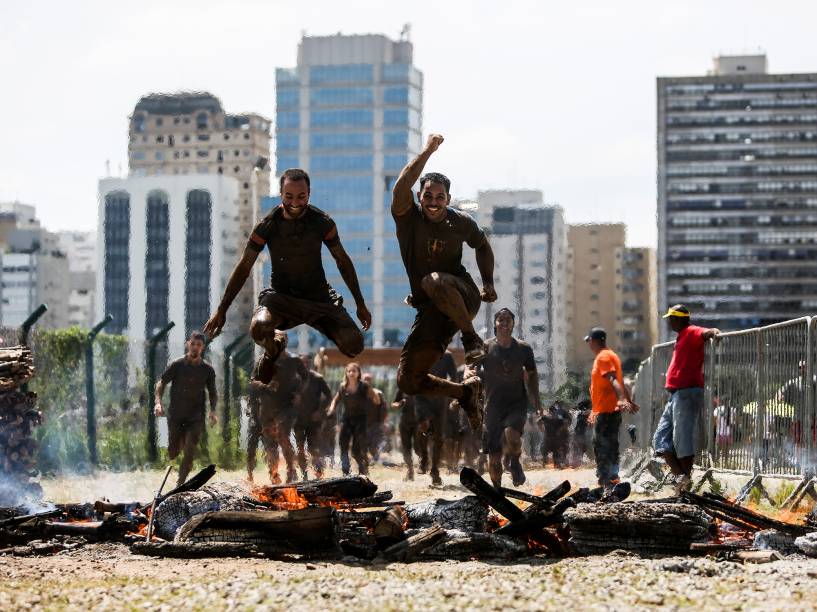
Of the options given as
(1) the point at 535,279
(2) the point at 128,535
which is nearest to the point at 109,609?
(2) the point at 128,535

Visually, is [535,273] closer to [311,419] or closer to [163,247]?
[163,247]

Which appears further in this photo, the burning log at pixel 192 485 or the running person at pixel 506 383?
the running person at pixel 506 383

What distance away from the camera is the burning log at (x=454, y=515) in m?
11.3

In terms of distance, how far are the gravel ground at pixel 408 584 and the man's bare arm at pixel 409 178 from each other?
2.72 metres

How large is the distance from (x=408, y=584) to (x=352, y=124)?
623 ft

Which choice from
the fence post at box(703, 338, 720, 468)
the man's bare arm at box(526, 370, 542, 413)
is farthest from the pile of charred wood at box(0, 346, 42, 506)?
the fence post at box(703, 338, 720, 468)

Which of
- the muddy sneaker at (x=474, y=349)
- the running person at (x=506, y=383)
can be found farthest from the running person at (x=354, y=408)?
the muddy sneaker at (x=474, y=349)

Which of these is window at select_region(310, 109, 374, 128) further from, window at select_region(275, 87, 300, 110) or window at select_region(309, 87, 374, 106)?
window at select_region(275, 87, 300, 110)

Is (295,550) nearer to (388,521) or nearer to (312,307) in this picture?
(388,521)

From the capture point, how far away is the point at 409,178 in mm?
11391

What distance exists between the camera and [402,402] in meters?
23.0

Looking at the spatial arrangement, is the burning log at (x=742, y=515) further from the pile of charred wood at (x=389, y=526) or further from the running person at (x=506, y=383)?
the running person at (x=506, y=383)

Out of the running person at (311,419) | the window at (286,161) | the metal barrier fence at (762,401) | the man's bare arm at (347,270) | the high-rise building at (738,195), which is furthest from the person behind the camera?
the window at (286,161)

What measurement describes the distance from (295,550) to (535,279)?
184528mm
